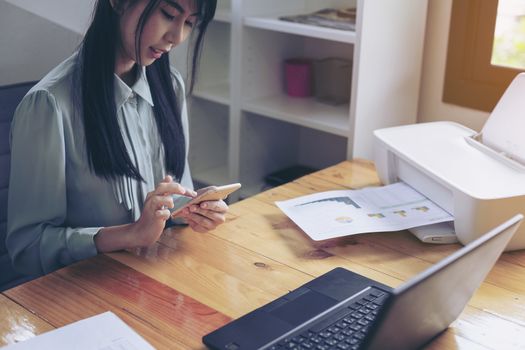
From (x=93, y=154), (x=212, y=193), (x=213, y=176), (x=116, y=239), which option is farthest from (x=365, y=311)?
(x=213, y=176)

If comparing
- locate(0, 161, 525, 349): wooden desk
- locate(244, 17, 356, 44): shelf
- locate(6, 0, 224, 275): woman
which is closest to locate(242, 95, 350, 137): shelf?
locate(244, 17, 356, 44): shelf

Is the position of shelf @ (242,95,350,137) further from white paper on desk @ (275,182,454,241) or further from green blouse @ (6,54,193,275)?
green blouse @ (6,54,193,275)

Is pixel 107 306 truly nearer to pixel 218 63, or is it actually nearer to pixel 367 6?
pixel 367 6

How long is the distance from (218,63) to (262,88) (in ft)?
0.89

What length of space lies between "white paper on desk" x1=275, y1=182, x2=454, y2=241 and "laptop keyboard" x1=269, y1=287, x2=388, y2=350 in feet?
0.92

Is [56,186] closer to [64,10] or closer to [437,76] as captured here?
[64,10]

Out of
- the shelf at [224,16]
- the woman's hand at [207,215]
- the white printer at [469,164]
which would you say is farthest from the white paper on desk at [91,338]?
the shelf at [224,16]

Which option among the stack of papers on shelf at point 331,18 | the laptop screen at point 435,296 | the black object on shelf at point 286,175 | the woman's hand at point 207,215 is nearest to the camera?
the laptop screen at point 435,296

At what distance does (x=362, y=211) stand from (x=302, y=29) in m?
0.63

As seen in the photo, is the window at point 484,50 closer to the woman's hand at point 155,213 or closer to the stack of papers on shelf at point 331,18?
the stack of papers on shelf at point 331,18

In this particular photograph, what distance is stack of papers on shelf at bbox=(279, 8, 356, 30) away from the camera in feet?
6.23

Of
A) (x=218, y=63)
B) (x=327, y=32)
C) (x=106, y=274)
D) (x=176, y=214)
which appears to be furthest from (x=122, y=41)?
(x=218, y=63)

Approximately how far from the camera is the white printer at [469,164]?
4.37 ft

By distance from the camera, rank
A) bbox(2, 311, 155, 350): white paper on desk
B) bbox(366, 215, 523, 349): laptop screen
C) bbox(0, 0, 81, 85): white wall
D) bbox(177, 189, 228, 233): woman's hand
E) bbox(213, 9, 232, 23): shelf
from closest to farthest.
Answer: bbox(366, 215, 523, 349): laptop screen
bbox(2, 311, 155, 350): white paper on desk
bbox(177, 189, 228, 233): woman's hand
bbox(0, 0, 81, 85): white wall
bbox(213, 9, 232, 23): shelf
